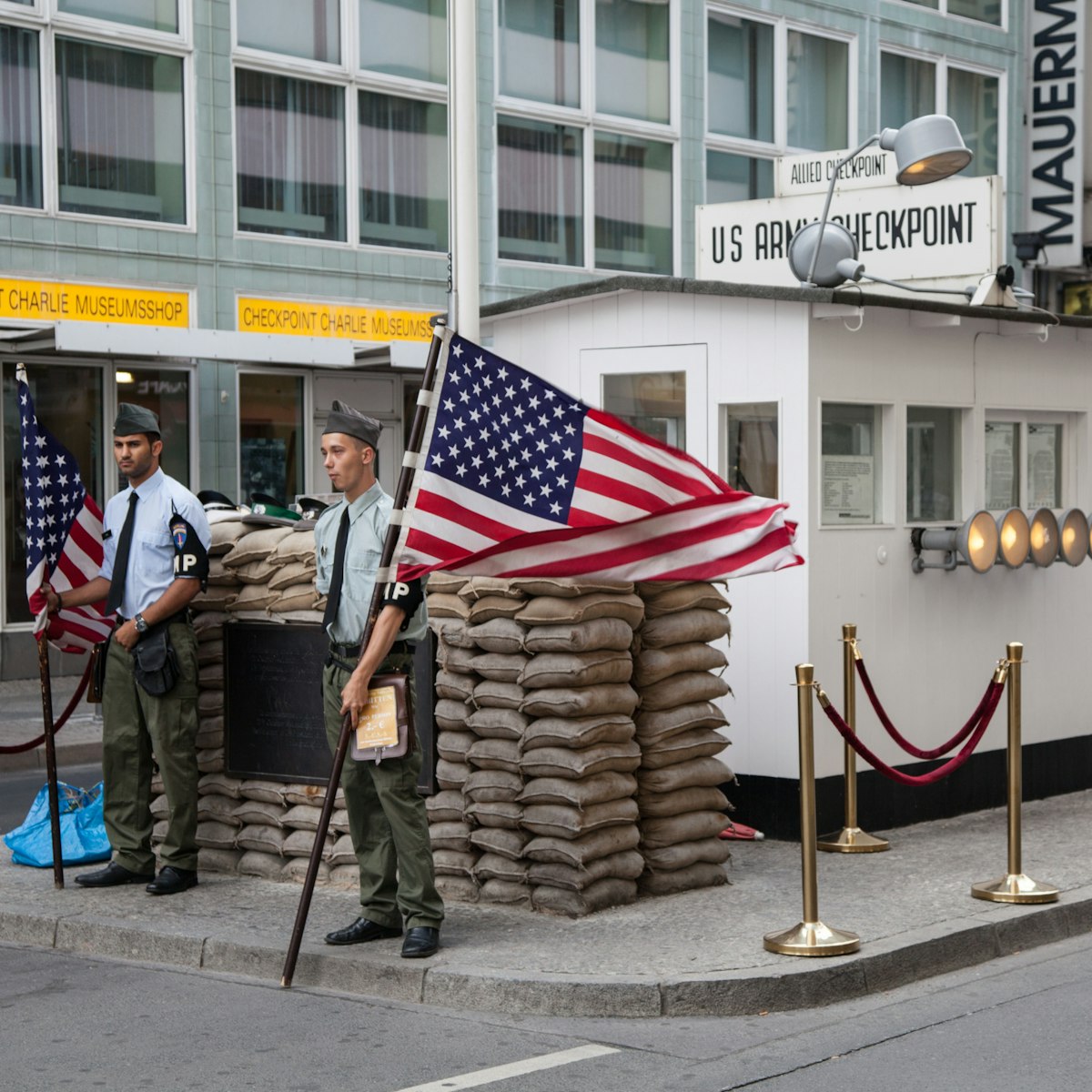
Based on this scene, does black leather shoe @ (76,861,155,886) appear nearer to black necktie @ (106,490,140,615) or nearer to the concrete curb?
the concrete curb

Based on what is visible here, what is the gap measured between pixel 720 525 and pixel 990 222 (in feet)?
17.7

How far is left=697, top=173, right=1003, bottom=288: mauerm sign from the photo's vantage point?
1201 centimetres

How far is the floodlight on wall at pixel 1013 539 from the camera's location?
9852 millimetres

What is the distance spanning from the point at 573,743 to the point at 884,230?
614cm

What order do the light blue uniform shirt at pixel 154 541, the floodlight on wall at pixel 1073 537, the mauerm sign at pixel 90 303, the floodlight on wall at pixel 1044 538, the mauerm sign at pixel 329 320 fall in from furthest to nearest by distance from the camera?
the mauerm sign at pixel 329 320, the mauerm sign at pixel 90 303, the floodlight on wall at pixel 1073 537, the floodlight on wall at pixel 1044 538, the light blue uniform shirt at pixel 154 541

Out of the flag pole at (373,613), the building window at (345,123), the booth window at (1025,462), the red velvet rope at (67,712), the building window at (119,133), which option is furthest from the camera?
the building window at (345,123)

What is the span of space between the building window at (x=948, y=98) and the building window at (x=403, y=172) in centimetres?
855

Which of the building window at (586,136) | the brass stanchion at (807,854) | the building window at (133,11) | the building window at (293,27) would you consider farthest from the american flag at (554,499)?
the building window at (586,136)

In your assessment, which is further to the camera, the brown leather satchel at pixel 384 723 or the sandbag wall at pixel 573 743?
the sandbag wall at pixel 573 743

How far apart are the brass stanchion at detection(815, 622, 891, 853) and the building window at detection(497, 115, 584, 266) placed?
579 inches

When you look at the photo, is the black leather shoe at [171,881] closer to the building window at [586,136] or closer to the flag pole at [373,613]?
the flag pole at [373,613]

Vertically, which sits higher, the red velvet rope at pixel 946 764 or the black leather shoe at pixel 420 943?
the red velvet rope at pixel 946 764

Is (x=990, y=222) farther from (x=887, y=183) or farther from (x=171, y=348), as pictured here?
(x=171, y=348)

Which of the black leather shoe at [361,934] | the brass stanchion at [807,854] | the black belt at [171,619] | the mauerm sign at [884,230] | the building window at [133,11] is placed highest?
the building window at [133,11]
